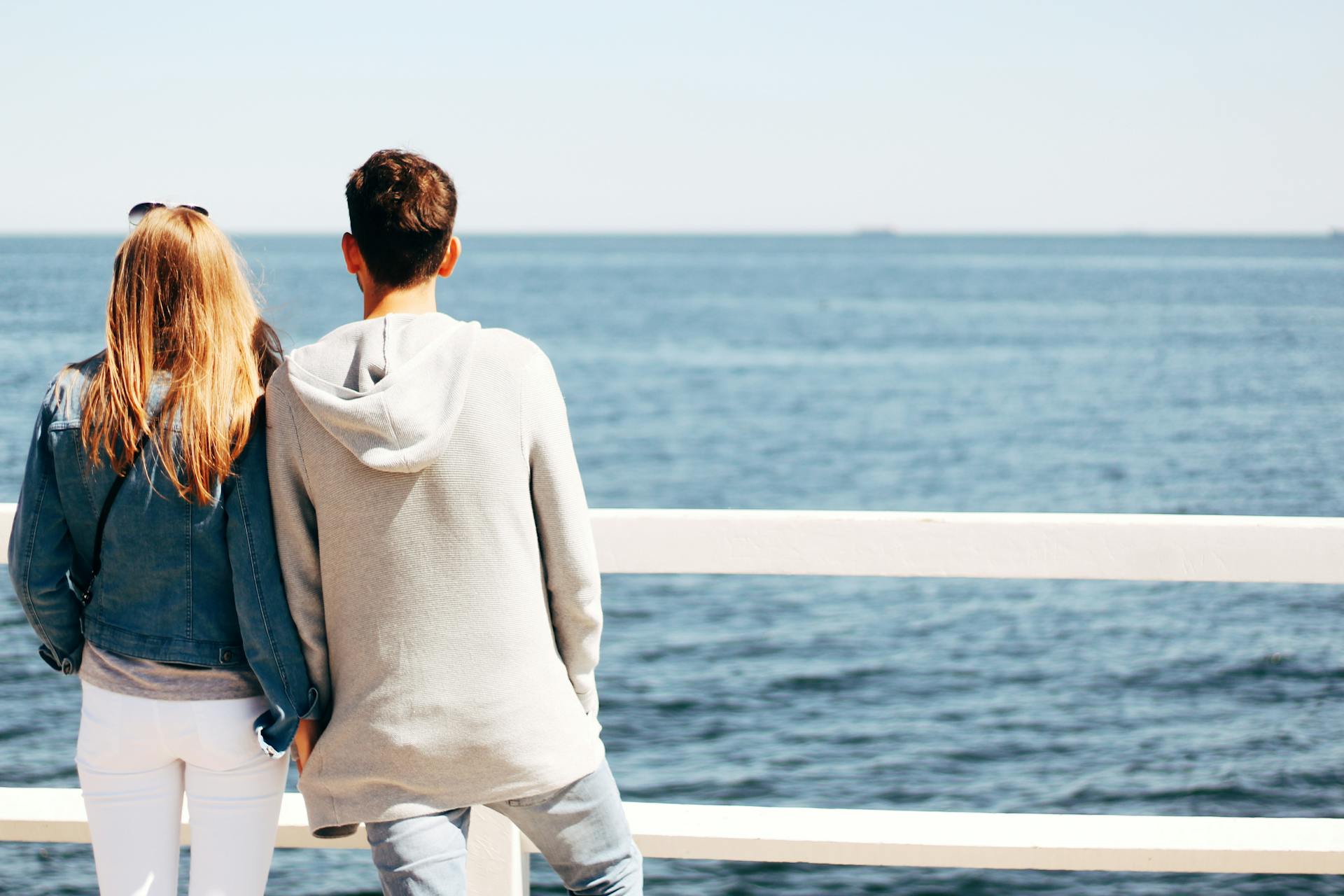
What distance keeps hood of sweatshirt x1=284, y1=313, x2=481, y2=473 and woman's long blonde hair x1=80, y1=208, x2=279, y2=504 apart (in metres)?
0.11

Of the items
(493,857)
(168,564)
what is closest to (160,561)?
(168,564)

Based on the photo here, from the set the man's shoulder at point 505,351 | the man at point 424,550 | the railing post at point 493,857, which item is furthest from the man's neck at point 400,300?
the railing post at point 493,857

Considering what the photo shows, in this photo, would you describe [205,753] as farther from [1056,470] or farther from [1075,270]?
[1075,270]

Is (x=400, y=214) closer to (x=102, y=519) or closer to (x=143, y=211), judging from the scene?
(x=143, y=211)

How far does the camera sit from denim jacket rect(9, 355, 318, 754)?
168 centimetres

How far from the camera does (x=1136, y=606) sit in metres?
12.5

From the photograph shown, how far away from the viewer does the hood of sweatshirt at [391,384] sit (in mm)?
1574

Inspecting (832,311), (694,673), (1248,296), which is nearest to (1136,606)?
(694,673)

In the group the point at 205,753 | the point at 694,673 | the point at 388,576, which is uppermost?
the point at 388,576

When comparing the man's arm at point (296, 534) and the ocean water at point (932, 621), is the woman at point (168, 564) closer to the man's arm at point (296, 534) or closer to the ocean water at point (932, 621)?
the man's arm at point (296, 534)

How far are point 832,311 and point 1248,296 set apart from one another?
3303cm

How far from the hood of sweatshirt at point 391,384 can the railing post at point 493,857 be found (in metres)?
0.81

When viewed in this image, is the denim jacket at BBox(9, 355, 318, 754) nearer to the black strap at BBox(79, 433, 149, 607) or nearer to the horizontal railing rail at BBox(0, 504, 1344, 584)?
the black strap at BBox(79, 433, 149, 607)

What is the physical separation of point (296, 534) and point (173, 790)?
435mm
